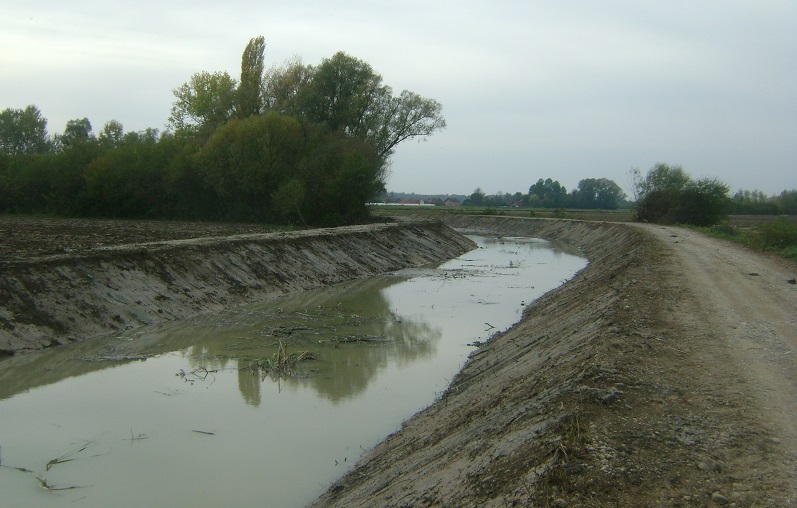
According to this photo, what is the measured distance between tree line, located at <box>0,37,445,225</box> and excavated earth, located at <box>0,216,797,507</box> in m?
26.4

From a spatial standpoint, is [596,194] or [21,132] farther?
[596,194]

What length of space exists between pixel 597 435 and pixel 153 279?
15.3 meters

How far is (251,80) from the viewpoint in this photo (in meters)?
56.8

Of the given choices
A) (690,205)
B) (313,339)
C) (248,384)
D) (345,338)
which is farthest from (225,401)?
(690,205)

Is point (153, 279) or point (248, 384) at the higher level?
point (153, 279)

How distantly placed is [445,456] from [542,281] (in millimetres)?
20204

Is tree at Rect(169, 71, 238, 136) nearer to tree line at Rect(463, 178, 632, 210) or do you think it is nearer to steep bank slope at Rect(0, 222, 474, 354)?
steep bank slope at Rect(0, 222, 474, 354)

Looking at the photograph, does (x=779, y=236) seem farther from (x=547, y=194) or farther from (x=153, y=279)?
(x=547, y=194)

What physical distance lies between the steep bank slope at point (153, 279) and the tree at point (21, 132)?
7539 centimetres

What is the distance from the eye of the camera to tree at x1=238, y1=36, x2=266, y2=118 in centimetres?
5591

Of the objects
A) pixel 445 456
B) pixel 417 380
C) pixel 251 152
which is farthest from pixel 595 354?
pixel 251 152

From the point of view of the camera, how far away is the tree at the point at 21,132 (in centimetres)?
8850

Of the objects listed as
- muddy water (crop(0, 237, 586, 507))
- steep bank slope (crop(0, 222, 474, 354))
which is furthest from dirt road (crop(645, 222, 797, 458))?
steep bank slope (crop(0, 222, 474, 354))

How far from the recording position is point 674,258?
2134 cm
